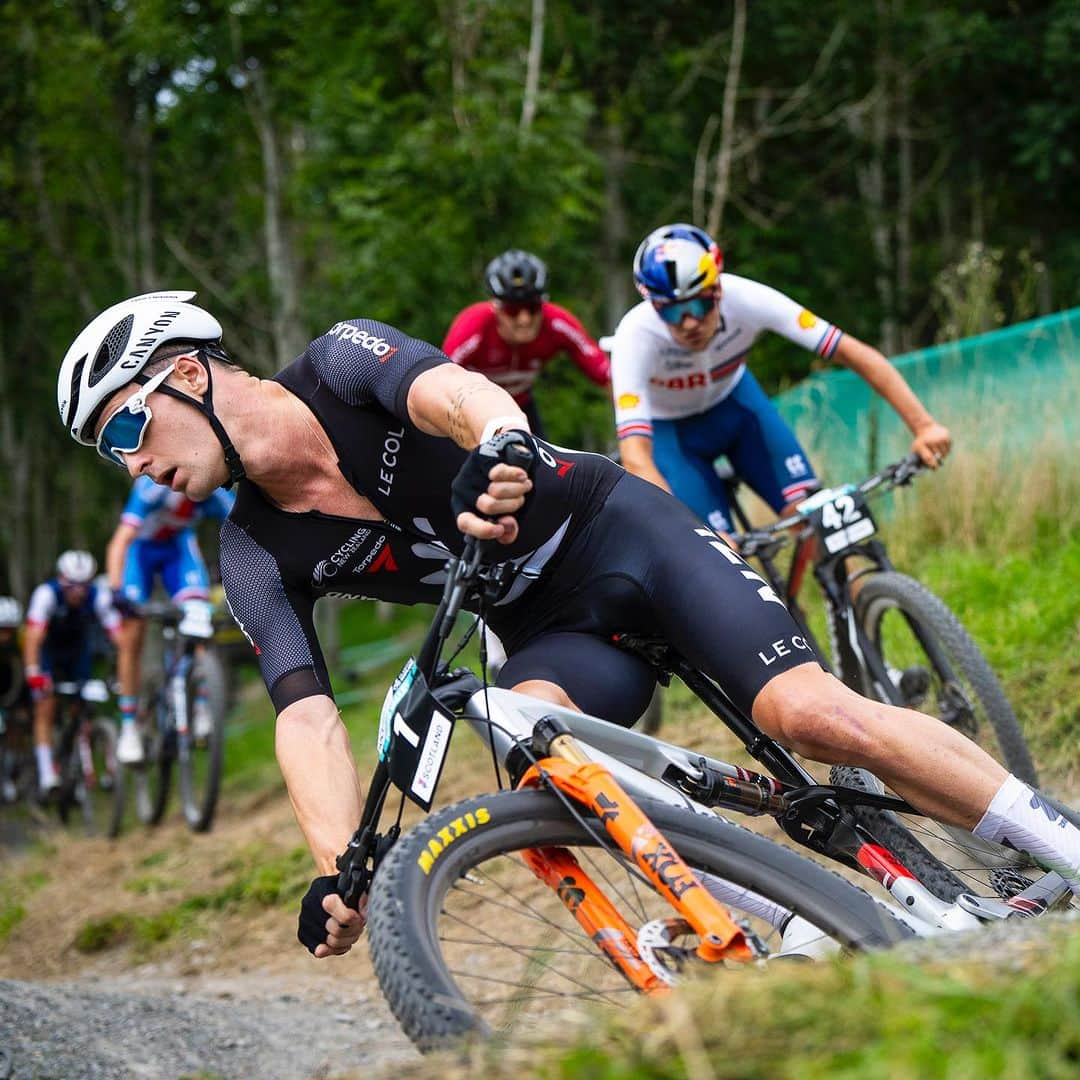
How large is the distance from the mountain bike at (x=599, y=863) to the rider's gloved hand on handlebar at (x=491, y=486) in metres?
0.09

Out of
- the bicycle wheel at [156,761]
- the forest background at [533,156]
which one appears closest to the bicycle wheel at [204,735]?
the bicycle wheel at [156,761]

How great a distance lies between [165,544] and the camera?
10773mm

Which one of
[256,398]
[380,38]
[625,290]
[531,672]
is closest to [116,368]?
[256,398]

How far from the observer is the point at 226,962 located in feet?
22.8

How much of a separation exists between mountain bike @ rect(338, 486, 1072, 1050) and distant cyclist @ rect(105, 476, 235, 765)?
7193mm

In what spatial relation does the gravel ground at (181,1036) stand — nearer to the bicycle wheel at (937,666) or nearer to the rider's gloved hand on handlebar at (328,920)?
the rider's gloved hand on handlebar at (328,920)

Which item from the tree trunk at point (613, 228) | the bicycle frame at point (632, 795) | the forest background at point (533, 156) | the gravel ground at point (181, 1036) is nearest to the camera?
the bicycle frame at point (632, 795)

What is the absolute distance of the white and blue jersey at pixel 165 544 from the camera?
10203mm

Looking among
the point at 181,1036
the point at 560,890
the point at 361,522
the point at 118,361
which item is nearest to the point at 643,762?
the point at 560,890

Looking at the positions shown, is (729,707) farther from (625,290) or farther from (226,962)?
(625,290)

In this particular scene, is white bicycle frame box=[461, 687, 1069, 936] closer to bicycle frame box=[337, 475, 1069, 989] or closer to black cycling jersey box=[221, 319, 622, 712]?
bicycle frame box=[337, 475, 1069, 989]

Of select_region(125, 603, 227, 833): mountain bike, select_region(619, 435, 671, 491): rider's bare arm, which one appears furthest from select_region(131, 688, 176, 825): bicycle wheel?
select_region(619, 435, 671, 491): rider's bare arm

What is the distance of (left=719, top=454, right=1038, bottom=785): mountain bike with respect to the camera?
198 inches

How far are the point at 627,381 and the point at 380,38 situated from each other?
389 inches
